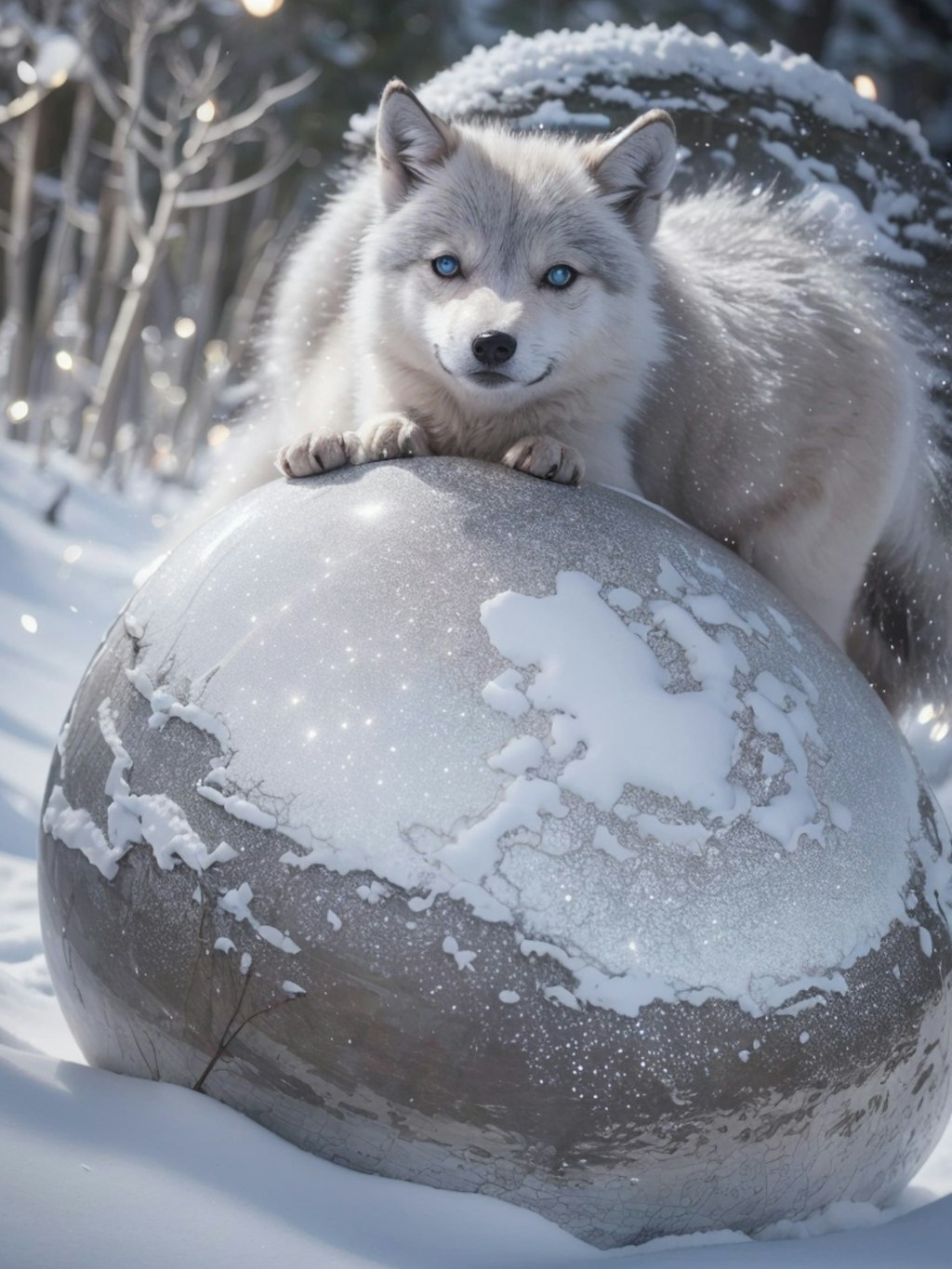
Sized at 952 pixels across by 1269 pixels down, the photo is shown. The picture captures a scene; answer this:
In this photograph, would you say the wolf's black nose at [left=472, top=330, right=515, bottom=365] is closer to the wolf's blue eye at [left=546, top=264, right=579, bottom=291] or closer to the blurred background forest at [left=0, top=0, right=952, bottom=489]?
the wolf's blue eye at [left=546, top=264, right=579, bottom=291]

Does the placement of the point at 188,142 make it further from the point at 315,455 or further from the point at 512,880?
the point at 512,880

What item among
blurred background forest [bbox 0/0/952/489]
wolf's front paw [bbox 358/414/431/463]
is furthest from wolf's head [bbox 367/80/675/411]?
blurred background forest [bbox 0/0/952/489]

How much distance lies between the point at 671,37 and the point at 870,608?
3.97 feet

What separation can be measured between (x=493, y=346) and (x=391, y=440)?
20cm

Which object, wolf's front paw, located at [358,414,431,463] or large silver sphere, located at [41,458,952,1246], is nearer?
large silver sphere, located at [41,458,952,1246]

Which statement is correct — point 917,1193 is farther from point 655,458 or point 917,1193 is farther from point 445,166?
point 445,166

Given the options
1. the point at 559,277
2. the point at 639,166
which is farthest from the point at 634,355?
the point at 639,166

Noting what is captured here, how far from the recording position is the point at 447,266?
1954mm

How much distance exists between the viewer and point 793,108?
2.54 meters

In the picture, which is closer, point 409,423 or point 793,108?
point 409,423

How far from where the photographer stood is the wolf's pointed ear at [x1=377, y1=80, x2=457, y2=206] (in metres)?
2.03

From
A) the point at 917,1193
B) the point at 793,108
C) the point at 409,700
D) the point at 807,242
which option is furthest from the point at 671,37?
the point at 917,1193

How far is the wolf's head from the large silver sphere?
0.34 metres

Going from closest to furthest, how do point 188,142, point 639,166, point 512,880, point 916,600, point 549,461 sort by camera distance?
1. point 512,880
2. point 549,461
3. point 639,166
4. point 916,600
5. point 188,142
